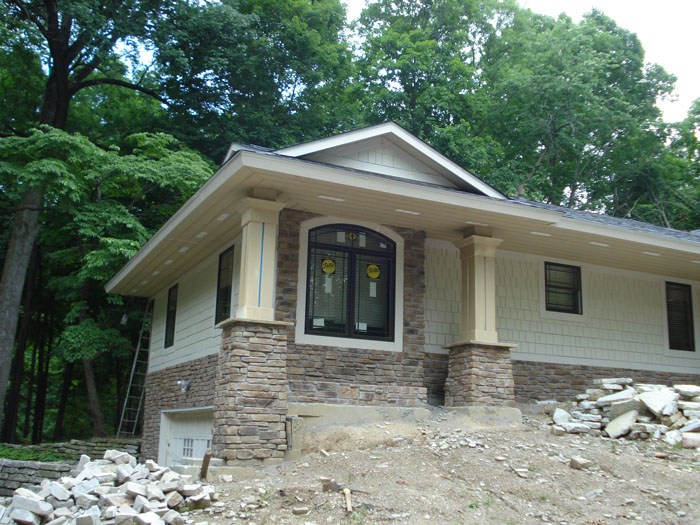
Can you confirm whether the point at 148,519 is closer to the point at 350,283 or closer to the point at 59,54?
the point at 350,283

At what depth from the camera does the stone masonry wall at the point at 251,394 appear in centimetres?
793

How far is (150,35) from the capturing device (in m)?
20.0

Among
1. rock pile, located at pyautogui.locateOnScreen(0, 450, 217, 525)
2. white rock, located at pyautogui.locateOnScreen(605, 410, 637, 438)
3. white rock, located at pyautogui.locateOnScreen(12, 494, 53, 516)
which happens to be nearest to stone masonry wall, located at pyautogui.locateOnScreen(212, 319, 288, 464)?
rock pile, located at pyautogui.locateOnScreen(0, 450, 217, 525)

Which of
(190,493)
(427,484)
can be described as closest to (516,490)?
(427,484)

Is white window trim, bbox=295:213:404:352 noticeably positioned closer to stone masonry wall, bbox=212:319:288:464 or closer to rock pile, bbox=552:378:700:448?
stone masonry wall, bbox=212:319:288:464

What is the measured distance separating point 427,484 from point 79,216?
11943 mm

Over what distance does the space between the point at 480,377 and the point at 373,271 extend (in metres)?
2.24

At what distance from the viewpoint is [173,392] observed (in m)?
12.7

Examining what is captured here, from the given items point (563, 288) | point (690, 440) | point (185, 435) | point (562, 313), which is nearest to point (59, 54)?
point (185, 435)

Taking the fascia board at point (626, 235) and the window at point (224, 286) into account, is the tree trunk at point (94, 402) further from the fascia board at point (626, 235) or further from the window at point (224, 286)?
the fascia board at point (626, 235)

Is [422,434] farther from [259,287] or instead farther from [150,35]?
[150,35]

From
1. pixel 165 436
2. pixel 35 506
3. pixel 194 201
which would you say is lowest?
pixel 35 506

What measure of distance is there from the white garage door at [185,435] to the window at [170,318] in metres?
1.55

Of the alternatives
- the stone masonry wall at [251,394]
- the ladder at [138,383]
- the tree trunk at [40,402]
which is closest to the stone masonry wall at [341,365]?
the stone masonry wall at [251,394]
